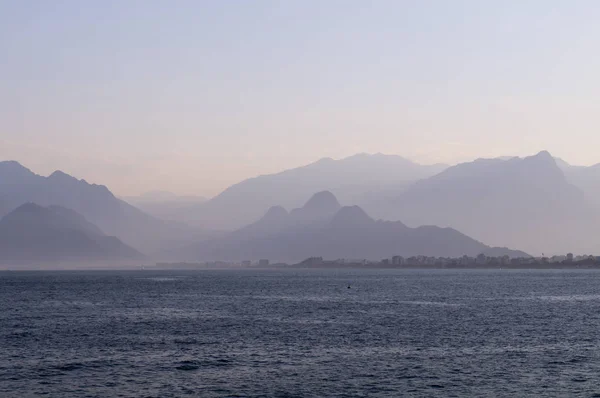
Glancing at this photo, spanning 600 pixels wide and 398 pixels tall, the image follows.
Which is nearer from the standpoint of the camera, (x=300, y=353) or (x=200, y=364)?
(x=200, y=364)

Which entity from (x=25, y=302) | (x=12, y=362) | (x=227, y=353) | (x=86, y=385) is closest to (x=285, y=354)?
(x=227, y=353)

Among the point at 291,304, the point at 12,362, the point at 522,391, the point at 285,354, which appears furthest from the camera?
the point at 291,304

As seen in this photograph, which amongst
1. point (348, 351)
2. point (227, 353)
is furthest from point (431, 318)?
point (227, 353)

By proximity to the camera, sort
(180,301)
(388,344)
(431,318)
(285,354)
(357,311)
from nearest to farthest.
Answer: (285,354) → (388,344) → (431,318) → (357,311) → (180,301)

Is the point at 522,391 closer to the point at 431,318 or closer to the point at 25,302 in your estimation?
the point at 431,318

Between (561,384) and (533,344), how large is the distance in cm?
2676

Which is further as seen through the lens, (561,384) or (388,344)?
(388,344)

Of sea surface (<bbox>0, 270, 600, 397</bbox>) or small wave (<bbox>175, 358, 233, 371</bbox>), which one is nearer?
sea surface (<bbox>0, 270, 600, 397</bbox>)

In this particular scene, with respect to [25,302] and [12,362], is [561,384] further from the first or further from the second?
[25,302]

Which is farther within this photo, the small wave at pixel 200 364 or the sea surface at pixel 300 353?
the small wave at pixel 200 364

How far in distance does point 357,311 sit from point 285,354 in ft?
206

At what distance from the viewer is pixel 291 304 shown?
165875mm

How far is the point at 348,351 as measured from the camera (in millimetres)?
85062

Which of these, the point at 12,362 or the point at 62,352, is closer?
the point at 12,362
